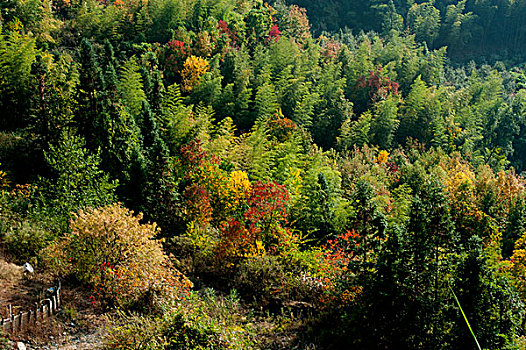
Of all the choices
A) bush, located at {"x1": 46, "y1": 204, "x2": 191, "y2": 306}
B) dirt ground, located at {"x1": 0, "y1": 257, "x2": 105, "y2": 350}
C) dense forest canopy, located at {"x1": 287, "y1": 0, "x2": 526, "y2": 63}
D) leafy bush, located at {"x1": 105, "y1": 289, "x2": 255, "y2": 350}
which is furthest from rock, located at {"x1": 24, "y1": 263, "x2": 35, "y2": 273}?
dense forest canopy, located at {"x1": 287, "y1": 0, "x2": 526, "y2": 63}

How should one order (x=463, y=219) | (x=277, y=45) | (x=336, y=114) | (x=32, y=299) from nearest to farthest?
1. (x=32, y=299)
2. (x=463, y=219)
3. (x=336, y=114)
4. (x=277, y=45)

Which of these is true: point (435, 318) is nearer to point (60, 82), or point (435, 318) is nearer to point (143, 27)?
point (60, 82)

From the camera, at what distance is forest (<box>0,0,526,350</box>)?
1128cm

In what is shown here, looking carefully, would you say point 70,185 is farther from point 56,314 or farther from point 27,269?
point 56,314

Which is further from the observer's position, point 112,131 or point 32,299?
point 112,131

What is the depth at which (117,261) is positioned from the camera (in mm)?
13227

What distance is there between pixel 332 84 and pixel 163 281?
3021 cm

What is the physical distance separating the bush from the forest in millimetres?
63

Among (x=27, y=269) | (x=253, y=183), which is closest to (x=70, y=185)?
(x=27, y=269)

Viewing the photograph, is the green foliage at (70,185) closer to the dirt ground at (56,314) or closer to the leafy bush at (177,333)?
the dirt ground at (56,314)

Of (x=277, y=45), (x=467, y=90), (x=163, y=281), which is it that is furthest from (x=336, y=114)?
(x=163, y=281)

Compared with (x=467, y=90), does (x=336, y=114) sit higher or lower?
lower

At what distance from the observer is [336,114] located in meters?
37.2

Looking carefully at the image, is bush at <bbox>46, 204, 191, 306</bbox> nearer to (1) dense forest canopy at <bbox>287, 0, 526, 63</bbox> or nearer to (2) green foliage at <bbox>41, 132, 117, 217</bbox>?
(2) green foliage at <bbox>41, 132, 117, 217</bbox>
